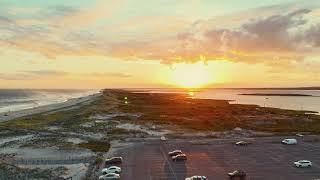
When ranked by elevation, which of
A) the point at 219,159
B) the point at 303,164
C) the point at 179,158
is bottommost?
the point at 219,159

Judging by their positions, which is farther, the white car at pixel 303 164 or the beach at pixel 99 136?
the beach at pixel 99 136

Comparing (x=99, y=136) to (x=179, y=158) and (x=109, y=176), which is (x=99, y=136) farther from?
(x=109, y=176)

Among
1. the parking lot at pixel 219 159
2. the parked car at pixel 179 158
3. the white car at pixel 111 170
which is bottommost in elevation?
the parking lot at pixel 219 159

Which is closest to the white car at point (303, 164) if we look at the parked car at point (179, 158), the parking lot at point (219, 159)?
the parking lot at point (219, 159)

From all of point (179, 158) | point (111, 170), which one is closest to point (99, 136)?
point (179, 158)

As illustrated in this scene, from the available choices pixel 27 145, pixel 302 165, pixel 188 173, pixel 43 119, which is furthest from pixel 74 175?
pixel 43 119

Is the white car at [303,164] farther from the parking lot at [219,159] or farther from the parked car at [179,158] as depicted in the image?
the parked car at [179,158]

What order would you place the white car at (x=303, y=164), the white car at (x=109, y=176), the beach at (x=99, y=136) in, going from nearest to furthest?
the white car at (x=109, y=176) → the white car at (x=303, y=164) → the beach at (x=99, y=136)

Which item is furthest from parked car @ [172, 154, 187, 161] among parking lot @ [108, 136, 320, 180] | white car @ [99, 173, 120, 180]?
white car @ [99, 173, 120, 180]

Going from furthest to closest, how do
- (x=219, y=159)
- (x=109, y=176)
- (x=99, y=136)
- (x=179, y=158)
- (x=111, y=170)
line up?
(x=99, y=136), (x=219, y=159), (x=179, y=158), (x=111, y=170), (x=109, y=176)

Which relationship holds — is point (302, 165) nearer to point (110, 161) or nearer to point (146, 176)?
point (146, 176)
